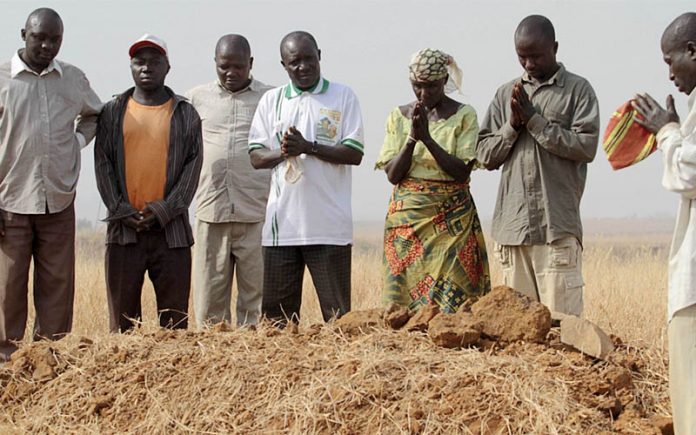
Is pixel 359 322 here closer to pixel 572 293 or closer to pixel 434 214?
pixel 434 214

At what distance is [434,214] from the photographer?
231 inches

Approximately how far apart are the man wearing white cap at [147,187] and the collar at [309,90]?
2.51 feet

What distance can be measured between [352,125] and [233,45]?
1483mm

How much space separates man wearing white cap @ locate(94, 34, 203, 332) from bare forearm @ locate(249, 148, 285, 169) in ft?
1.85

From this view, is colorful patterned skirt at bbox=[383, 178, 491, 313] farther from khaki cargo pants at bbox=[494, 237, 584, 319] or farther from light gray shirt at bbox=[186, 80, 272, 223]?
light gray shirt at bbox=[186, 80, 272, 223]

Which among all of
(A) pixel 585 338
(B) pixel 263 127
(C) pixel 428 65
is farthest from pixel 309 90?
(A) pixel 585 338

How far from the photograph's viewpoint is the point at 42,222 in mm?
6438

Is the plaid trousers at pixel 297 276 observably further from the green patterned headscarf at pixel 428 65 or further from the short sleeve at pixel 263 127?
the green patterned headscarf at pixel 428 65

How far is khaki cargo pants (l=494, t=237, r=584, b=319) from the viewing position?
558cm

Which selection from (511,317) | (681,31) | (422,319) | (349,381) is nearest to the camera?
(681,31)

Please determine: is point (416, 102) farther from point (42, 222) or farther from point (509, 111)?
point (42, 222)

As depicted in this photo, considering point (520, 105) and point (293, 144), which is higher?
point (520, 105)

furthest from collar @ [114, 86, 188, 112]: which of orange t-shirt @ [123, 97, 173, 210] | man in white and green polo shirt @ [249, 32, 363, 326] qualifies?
man in white and green polo shirt @ [249, 32, 363, 326]

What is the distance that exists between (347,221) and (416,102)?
90cm
